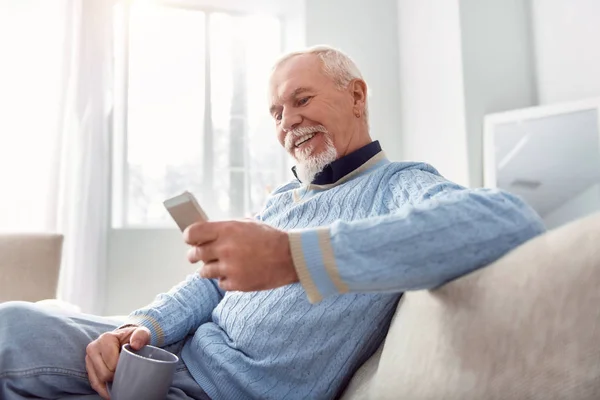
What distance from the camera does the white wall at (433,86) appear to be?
8.78 ft

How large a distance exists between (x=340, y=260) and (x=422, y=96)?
2528mm

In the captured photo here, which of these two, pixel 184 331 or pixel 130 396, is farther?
pixel 184 331

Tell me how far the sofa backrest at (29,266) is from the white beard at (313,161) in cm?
122

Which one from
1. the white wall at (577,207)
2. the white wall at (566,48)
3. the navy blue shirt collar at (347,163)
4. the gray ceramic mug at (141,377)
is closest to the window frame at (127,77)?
the white wall at (566,48)

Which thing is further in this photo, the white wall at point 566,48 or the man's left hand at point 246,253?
the white wall at point 566,48

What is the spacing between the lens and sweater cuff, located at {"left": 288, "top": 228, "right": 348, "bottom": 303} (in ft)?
2.04

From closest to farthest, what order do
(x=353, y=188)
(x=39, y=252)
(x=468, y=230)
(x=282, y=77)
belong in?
(x=468, y=230)
(x=353, y=188)
(x=282, y=77)
(x=39, y=252)

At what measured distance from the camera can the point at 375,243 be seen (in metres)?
0.62

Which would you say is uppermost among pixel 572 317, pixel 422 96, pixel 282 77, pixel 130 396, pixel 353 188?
pixel 422 96

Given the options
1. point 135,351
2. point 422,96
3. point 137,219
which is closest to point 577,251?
point 135,351

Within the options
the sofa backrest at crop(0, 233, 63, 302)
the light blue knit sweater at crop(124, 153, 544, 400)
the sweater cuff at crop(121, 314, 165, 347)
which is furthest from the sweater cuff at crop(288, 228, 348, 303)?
the sofa backrest at crop(0, 233, 63, 302)

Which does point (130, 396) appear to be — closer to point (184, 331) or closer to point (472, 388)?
point (184, 331)

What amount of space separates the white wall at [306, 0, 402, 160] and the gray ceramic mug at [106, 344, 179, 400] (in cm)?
249

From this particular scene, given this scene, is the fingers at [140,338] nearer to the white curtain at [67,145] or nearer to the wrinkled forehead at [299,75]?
the wrinkled forehead at [299,75]
